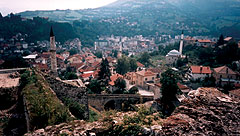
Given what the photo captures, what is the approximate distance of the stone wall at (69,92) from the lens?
1245cm

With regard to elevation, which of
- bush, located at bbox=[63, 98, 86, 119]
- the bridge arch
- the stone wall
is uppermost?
the stone wall

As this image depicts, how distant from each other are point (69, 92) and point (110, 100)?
→ 9.84 meters

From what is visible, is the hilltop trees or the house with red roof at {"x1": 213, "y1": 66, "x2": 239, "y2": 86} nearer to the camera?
the house with red roof at {"x1": 213, "y1": 66, "x2": 239, "y2": 86}

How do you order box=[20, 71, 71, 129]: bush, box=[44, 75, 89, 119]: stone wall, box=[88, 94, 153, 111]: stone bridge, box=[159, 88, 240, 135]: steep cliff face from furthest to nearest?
box=[88, 94, 153, 111]: stone bridge, box=[44, 75, 89, 119]: stone wall, box=[20, 71, 71, 129]: bush, box=[159, 88, 240, 135]: steep cliff face

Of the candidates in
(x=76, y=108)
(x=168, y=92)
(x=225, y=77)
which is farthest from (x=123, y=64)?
(x=76, y=108)

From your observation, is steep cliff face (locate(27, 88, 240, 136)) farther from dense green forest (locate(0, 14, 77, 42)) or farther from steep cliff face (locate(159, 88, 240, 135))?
dense green forest (locate(0, 14, 77, 42))

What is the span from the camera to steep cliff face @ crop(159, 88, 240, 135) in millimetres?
3479

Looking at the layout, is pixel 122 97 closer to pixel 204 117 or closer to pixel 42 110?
pixel 42 110

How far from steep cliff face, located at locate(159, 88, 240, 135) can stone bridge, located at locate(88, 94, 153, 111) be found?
17.5m

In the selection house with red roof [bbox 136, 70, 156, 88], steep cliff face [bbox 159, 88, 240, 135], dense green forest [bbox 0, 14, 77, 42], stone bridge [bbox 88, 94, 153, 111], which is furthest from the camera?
dense green forest [bbox 0, 14, 77, 42]

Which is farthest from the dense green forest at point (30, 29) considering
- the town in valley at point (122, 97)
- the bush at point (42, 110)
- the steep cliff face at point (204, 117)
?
the steep cliff face at point (204, 117)

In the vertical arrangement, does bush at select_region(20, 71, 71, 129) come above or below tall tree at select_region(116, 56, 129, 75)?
above

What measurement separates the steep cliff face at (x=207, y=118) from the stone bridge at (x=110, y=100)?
17.5 m

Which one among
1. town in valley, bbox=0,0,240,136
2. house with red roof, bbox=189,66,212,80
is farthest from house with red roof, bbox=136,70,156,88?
house with red roof, bbox=189,66,212,80
